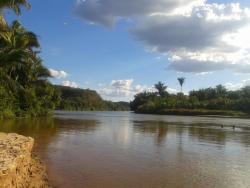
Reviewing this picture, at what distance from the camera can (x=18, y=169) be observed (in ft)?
26.9

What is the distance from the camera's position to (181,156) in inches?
604

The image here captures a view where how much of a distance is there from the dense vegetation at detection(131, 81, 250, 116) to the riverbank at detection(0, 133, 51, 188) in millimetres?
83488

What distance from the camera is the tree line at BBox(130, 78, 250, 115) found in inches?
3669

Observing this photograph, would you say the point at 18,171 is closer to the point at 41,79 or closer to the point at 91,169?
the point at 91,169

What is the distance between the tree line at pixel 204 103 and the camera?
306ft

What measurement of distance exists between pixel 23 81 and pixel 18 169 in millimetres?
39627

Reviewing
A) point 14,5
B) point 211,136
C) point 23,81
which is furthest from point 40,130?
point 23,81

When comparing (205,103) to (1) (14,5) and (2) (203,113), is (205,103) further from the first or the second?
(1) (14,5)

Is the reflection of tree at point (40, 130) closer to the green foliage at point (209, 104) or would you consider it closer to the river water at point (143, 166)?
the river water at point (143, 166)

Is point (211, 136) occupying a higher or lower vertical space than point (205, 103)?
lower

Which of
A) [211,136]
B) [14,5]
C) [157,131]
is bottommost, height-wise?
[211,136]

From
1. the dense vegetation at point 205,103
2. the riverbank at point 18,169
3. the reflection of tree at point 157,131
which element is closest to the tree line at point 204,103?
the dense vegetation at point 205,103

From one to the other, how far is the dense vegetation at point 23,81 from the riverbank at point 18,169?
567 inches

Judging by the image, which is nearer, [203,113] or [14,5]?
[14,5]
